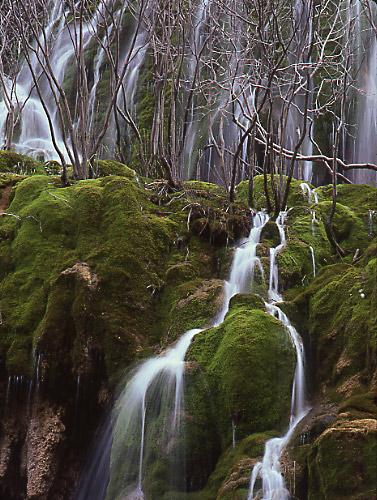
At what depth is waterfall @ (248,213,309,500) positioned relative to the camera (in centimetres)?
414

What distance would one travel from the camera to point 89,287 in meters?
6.65

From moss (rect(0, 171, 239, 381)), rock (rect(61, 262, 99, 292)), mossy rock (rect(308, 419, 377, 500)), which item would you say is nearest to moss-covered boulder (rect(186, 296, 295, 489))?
moss (rect(0, 171, 239, 381))

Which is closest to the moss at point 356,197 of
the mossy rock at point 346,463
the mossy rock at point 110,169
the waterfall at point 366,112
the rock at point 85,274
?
the mossy rock at point 110,169

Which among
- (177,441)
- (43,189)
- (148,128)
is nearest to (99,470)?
(177,441)

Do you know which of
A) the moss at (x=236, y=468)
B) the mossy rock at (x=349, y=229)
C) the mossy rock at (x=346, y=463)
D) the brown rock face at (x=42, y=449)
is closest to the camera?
the mossy rock at (x=346, y=463)

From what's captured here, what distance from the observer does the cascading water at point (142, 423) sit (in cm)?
513

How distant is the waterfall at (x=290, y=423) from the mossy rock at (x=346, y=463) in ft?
1.08

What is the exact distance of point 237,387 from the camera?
512cm

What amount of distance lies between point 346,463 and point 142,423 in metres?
2.21

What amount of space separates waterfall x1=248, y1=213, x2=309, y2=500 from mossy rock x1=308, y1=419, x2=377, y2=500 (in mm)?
328

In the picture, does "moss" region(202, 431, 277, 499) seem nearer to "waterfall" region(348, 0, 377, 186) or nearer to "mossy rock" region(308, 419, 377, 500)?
"mossy rock" region(308, 419, 377, 500)

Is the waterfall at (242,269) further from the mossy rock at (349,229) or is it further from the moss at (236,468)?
the moss at (236,468)

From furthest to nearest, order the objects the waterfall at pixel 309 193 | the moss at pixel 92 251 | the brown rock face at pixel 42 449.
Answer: the waterfall at pixel 309 193
the moss at pixel 92 251
the brown rock face at pixel 42 449

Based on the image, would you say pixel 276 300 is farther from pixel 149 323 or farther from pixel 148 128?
pixel 148 128
